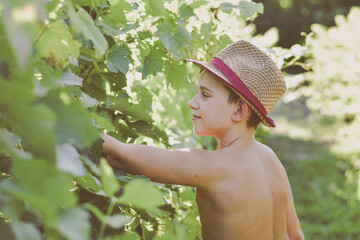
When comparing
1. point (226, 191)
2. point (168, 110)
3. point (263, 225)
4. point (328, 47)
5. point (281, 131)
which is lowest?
point (281, 131)

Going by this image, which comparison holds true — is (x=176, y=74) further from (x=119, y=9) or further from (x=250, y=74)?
(x=119, y=9)

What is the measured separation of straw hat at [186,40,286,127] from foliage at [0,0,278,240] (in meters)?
0.17

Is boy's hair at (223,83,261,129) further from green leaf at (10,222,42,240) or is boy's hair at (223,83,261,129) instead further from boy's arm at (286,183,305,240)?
green leaf at (10,222,42,240)

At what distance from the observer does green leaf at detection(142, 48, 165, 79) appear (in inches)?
71.3

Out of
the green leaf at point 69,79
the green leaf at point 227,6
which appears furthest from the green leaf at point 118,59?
the green leaf at point 227,6

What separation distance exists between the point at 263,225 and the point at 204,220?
0.23 metres

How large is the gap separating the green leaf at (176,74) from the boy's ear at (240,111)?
0.89 feet

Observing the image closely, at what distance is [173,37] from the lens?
1.84 meters

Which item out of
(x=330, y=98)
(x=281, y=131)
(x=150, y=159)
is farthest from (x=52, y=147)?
(x=281, y=131)

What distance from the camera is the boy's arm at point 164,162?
4.84 feet

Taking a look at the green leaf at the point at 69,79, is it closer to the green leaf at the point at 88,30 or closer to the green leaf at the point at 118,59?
the green leaf at the point at 88,30

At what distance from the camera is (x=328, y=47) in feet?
33.6

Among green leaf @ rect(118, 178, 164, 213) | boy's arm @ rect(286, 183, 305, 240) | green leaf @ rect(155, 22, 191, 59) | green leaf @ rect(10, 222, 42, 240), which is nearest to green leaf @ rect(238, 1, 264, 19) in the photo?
green leaf @ rect(155, 22, 191, 59)

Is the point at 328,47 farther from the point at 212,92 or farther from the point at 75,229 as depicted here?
the point at 75,229
